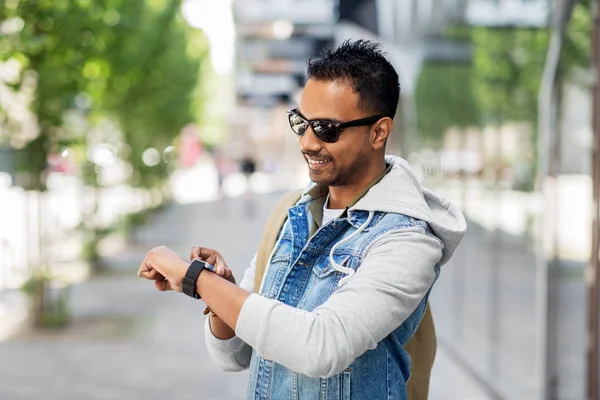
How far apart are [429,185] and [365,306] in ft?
22.3

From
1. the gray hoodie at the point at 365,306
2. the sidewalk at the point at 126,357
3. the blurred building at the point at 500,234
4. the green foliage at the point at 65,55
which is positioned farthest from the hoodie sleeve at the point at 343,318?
the green foliage at the point at 65,55

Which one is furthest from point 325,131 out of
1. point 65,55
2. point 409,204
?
point 65,55

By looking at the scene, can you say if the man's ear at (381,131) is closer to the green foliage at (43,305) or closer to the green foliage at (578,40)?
the green foliage at (578,40)

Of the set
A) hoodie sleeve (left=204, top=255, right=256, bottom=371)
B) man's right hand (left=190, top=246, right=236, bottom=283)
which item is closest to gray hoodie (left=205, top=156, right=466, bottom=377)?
man's right hand (left=190, top=246, right=236, bottom=283)

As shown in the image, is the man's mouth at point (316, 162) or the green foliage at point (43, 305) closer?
the man's mouth at point (316, 162)

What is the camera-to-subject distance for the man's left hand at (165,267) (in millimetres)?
1886

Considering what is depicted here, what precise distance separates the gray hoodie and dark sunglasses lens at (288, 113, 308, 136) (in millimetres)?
203

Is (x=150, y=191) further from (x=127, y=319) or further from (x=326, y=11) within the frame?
(x=127, y=319)

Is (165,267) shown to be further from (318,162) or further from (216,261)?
(318,162)

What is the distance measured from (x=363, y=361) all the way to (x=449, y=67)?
6198 mm

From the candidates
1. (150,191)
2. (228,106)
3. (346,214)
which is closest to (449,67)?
(346,214)

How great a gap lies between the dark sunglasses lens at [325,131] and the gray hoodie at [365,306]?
0.48 ft

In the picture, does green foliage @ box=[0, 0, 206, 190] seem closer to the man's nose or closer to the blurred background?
the blurred background

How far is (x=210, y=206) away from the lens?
28.8 meters
